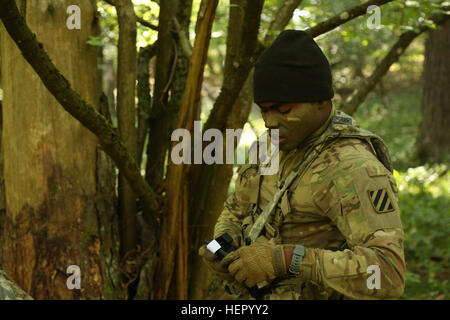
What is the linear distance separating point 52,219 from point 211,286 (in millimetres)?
1651

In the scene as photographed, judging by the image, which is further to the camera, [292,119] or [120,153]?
[120,153]

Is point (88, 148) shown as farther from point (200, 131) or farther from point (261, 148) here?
point (261, 148)

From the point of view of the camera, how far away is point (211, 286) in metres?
4.57

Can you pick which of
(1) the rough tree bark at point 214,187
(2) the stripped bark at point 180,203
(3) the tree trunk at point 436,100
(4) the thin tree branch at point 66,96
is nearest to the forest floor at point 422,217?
(3) the tree trunk at point 436,100

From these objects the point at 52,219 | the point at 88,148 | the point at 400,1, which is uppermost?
the point at 400,1

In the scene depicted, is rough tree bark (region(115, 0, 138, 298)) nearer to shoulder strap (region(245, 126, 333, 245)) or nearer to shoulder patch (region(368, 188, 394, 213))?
shoulder strap (region(245, 126, 333, 245))

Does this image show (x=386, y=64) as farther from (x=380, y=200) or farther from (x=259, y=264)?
(x=259, y=264)

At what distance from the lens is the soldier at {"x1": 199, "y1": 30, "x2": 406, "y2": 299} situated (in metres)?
1.98

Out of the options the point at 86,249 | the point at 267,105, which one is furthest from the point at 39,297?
the point at 267,105

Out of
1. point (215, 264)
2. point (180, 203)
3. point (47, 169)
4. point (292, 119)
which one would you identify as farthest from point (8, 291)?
point (180, 203)

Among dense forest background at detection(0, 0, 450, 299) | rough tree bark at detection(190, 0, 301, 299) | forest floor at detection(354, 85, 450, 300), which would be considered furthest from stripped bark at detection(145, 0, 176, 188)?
forest floor at detection(354, 85, 450, 300)

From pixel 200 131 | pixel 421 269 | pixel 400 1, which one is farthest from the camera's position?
pixel 421 269

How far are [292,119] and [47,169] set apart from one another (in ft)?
6.72

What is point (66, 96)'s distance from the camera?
2.66 m
